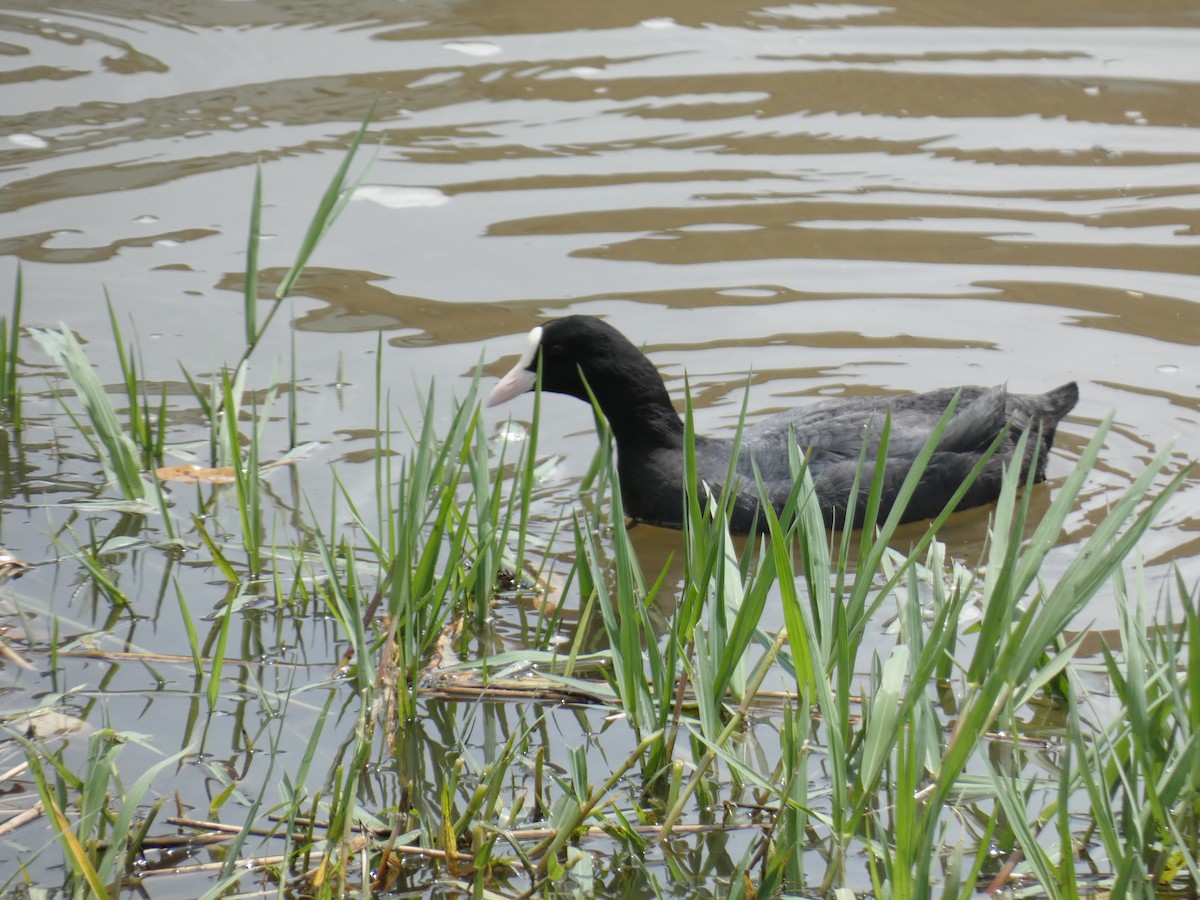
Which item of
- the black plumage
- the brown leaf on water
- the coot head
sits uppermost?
the coot head

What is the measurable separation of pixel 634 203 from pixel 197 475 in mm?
2585

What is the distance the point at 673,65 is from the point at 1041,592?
5554mm

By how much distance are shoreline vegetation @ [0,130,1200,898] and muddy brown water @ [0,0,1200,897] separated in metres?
0.57

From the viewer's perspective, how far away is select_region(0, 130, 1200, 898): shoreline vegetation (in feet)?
7.58

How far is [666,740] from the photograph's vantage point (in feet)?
9.20

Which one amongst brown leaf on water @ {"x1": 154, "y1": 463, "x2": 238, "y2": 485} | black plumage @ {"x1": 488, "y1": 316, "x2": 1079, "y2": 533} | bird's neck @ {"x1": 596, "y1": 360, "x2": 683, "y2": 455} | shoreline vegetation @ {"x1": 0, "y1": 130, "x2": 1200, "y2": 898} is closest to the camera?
shoreline vegetation @ {"x1": 0, "y1": 130, "x2": 1200, "y2": 898}

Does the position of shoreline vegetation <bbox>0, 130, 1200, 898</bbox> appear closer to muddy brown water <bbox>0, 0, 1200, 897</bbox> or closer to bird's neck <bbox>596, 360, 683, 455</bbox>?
muddy brown water <bbox>0, 0, 1200, 897</bbox>

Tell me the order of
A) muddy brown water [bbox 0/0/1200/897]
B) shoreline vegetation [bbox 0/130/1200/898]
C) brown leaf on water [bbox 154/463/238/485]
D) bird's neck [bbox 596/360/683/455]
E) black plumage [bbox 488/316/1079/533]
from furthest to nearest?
muddy brown water [bbox 0/0/1200/897]
bird's neck [bbox 596/360/683/455]
black plumage [bbox 488/316/1079/533]
brown leaf on water [bbox 154/463/238/485]
shoreline vegetation [bbox 0/130/1200/898]

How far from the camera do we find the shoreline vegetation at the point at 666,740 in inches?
91.0

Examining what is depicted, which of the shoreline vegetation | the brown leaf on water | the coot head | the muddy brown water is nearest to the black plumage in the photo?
the coot head

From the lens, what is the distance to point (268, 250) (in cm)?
590

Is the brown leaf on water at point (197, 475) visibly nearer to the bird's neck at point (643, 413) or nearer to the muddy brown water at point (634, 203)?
the muddy brown water at point (634, 203)

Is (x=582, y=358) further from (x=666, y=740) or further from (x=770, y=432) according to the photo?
(x=666, y=740)

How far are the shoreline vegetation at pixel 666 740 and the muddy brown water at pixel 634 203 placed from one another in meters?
0.57
